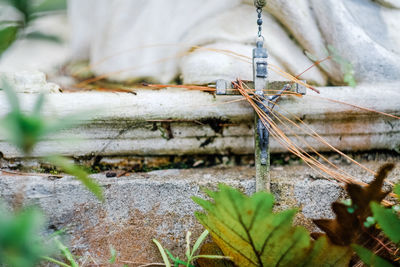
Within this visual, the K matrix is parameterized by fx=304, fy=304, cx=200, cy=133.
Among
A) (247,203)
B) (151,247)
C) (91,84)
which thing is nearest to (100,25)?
(91,84)

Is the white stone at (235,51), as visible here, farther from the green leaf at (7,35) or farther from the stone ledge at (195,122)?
the green leaf at (7,35)

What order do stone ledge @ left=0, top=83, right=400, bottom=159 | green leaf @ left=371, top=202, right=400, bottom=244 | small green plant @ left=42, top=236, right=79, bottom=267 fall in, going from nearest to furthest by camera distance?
1. green leaf @ left=371, top=202, right=400, bottom=244
2. small green plant @ left=42, top=236, right=79, bottom=267
3. stone ledge @ left=0, top=83, right=400, bottom=159

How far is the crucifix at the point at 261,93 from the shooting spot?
0.84 m

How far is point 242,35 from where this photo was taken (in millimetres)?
1093

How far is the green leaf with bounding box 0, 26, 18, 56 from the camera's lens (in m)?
0.37

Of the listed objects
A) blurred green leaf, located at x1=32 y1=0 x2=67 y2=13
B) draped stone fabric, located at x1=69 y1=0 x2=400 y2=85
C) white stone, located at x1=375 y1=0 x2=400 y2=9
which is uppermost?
white stone, located at x1=375 y1=0 x2=400 y2=9

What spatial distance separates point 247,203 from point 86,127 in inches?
25.6

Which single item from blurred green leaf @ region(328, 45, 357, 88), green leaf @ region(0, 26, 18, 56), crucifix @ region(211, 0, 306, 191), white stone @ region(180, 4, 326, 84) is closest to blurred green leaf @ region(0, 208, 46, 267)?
green leaf @ region(0, 26, 18, 56)

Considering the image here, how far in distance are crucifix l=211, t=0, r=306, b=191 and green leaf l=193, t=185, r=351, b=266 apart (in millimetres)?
281

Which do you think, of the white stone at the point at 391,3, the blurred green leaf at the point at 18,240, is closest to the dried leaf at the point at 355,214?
the blurred green leaf at the point at 18,240

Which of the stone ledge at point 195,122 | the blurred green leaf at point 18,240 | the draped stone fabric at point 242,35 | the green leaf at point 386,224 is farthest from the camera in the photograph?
the draped stone fabric at point 242,35

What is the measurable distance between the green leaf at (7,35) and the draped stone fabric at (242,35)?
0.67 metres

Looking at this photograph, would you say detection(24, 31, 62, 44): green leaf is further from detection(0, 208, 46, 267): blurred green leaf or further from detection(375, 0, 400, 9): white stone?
detection(375, 0, 400, 9): white stone

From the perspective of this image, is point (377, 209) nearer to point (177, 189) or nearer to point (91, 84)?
point (177, 189)
